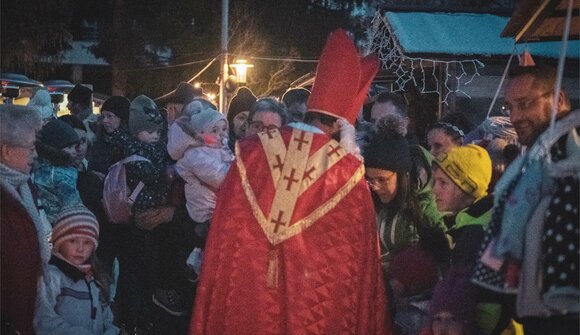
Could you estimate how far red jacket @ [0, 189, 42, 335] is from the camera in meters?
3.62

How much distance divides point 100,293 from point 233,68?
1939 cm

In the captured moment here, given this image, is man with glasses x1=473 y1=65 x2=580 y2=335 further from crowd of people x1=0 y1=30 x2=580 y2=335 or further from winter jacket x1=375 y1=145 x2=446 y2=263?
winter jacket x1=375 y1=145 x2=446 y2=263

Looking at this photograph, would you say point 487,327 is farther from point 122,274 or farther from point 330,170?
point 122,274

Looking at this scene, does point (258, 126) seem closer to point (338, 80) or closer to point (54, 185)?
point (338, 80)

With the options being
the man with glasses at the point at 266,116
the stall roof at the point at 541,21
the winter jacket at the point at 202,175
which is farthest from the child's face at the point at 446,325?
the man with glasses at the point at 266,116

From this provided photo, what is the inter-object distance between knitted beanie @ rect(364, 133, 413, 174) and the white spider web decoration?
20.6ft

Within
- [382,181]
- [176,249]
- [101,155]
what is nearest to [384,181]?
[382,181]

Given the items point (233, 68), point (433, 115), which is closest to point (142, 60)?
point (233, 68)

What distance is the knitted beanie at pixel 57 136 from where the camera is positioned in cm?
588

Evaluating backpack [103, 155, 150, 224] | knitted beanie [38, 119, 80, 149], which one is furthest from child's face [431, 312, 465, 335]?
knitted beanie [38, 119, 80, 149]

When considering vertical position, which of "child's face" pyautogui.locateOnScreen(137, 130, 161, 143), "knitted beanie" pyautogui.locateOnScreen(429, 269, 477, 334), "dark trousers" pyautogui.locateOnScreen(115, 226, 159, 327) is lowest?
"dark trousers" pyautogui.locateOnScreen(115, 226, 159, 327)

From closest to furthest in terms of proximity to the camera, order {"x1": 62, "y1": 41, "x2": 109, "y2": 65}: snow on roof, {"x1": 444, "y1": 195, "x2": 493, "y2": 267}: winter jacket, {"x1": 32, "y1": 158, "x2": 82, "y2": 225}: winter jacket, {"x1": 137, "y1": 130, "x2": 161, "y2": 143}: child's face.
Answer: {"x1": 444, "y1": 195, "x2": 493, "y2": 267}: winter jacket < {"x1": 32, "y1": 158, "x2": 82, "y2": 225}: winter jacket < {"x1": 137, "y1": 130, "x2": 161, "y2": 143}: child's face < {"x1": 62, "y1": 41, "x2": 109, "y2": 65}: snow on roof

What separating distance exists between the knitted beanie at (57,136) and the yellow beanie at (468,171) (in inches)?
133

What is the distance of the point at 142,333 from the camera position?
5.95 m
